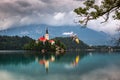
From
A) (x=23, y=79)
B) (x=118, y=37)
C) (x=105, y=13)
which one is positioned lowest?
(x=23, y=79)

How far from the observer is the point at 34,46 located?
16412 cm

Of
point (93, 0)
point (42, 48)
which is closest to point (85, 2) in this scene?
point (93, 0)

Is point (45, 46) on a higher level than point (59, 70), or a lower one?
higher

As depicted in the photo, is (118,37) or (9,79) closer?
(118,37)

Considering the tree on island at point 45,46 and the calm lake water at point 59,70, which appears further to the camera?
the tree on island at point 45,46

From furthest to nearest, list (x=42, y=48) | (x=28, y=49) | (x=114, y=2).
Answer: (x=28, y=49), (x=42, y=48), (x=114, y=2)

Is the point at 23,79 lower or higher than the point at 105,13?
lower

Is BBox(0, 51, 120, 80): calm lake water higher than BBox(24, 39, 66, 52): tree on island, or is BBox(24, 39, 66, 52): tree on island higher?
BBox(24, 39, 66, 52): tree on island

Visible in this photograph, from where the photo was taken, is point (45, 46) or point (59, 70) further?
point (45, 46)

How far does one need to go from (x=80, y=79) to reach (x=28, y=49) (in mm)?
141651

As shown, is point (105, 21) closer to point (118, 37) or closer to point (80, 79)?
point (118, 37)

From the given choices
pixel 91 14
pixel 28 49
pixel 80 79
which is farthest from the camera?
pixel 28 49

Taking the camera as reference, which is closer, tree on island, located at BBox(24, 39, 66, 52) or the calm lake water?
the calm lake water

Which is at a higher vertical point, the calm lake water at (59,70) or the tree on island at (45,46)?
the tree on island at (45,46)
